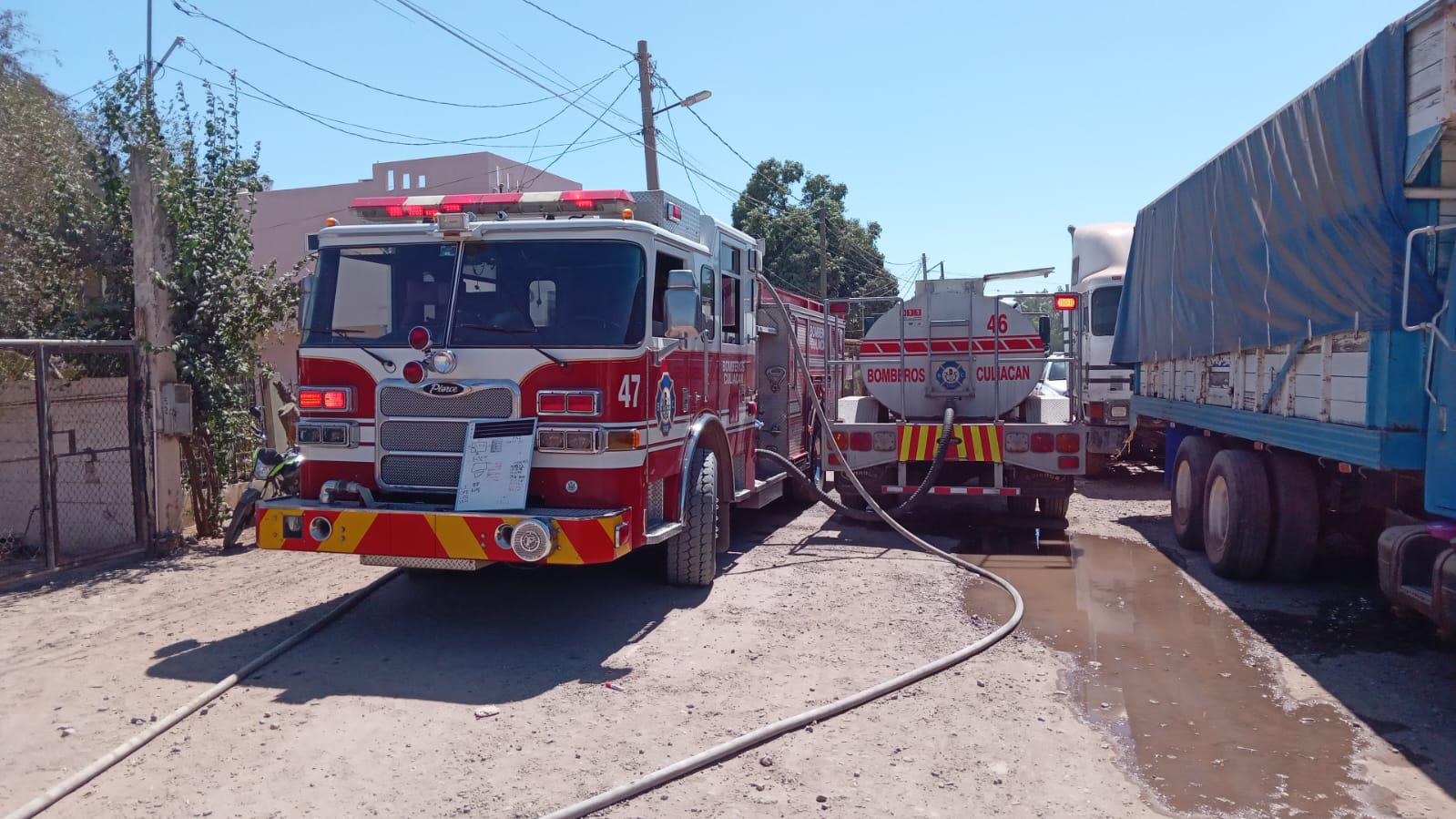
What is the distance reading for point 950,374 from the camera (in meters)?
10.5

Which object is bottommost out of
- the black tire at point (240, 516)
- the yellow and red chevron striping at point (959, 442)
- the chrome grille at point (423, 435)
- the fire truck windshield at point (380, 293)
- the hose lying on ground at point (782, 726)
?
the hose lying on ground at point (782, 726)

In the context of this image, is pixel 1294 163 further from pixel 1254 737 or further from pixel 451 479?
pixel 451 479

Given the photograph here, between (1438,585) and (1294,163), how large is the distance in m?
3.04

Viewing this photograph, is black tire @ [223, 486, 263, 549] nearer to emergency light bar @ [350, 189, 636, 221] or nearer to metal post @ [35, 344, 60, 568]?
metal post @ [35, 344, 60, 568]

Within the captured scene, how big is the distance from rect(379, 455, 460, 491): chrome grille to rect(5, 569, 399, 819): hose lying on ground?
1.13m

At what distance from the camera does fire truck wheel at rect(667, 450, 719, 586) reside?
23.7ft

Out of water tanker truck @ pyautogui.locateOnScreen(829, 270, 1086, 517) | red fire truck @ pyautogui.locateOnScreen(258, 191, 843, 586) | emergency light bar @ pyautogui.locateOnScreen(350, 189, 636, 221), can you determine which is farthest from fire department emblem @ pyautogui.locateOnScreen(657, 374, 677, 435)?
water tanker truck @ pyautogui.locateOnScreen(829, 270, 1086, 517)

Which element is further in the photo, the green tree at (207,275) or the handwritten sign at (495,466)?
the green tree at (207,275)

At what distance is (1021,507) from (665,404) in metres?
5.91

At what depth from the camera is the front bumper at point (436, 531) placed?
226 inches

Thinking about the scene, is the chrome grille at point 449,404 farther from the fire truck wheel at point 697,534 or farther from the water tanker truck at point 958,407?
the water tanker truck at point 958,407

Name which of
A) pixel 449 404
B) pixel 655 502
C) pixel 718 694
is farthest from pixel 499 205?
pixel 718 694

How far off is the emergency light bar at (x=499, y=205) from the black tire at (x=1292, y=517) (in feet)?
17.7

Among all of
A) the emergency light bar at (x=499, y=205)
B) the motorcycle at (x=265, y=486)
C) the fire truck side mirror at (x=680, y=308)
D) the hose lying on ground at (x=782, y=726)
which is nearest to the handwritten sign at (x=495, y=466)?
the fire truck side mirror at (x=680, y=308)
